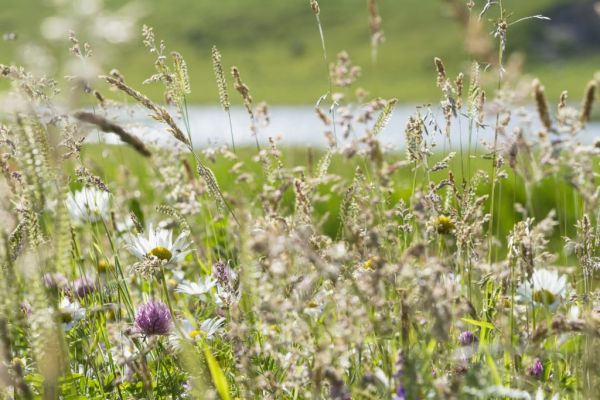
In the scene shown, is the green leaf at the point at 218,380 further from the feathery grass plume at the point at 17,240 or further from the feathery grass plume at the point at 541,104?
the feathery grass plume at the point at 541,104

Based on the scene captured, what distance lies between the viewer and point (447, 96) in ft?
5.36

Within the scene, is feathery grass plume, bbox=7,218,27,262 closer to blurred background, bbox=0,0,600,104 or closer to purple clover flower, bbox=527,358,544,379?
purple clover flower, bbox=527,358,544,379

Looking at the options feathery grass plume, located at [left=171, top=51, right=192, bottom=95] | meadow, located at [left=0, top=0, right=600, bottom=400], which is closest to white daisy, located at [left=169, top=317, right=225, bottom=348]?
meadow, located at [left=0, top=0, right=600, bottom=400]

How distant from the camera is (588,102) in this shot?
132 cm

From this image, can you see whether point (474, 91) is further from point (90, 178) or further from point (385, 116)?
point (90, 178)

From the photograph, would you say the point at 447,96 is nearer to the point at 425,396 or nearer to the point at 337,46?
the point at 425,396

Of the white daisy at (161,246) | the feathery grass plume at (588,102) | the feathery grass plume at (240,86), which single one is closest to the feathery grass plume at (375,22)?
the feathery grass plume at (240,86)

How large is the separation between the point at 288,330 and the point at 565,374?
3.01 feet

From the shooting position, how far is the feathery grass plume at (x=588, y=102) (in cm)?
126

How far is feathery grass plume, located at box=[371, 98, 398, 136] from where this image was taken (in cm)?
160

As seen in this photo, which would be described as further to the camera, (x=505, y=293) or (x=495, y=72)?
(x=505, y=293)

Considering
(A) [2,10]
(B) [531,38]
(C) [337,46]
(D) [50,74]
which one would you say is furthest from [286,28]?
(D) [50,74]

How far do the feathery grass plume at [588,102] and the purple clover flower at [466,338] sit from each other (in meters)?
0.62

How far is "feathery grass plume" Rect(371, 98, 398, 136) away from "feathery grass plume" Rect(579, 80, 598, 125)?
37 centimetres
